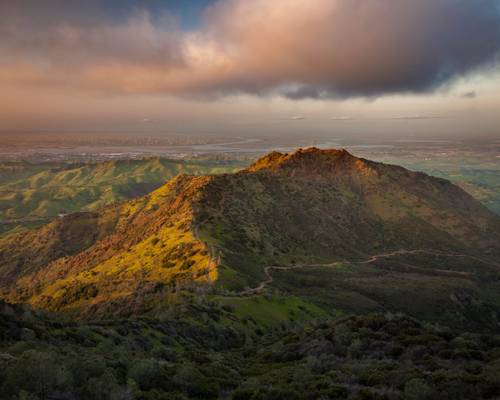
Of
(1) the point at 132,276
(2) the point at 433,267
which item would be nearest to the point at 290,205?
(2) the point at 433,267

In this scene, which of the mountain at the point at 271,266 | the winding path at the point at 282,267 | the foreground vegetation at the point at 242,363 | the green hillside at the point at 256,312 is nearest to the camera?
the foreground vegetation at the point at 242,363

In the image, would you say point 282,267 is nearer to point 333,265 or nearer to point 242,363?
point 333,265

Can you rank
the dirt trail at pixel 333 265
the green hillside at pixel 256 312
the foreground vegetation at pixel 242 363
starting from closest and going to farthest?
the foreground vegetation at pixel 242 363 < the green hillside at pixel 256 312 < the dirt trail at pixel 333 265

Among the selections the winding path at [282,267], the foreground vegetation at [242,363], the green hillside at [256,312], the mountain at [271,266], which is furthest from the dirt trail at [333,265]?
the foreground vegetation at [242,363]

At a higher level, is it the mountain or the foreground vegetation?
the foreground vegetation

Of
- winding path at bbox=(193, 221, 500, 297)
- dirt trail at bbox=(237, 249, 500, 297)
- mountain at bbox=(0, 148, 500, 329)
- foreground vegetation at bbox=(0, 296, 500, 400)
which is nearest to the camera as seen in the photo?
foreground vegetation at bbox=(0, 296, 500, 400)

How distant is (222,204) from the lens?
179750mm

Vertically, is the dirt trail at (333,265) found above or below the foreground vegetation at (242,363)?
below

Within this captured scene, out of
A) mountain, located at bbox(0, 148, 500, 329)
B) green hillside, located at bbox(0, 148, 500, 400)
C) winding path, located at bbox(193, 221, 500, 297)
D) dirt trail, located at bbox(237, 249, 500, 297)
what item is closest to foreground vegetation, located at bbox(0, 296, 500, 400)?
green hillside, located at bbox(0, 148, 500, 400)

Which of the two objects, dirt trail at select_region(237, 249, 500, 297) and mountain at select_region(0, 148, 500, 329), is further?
mountain at select_region(0, 148, 500, 329)

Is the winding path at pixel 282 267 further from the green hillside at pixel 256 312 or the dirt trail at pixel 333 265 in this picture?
the green hillside at pixel 256 312

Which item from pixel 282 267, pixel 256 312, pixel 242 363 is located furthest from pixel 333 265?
pixel 242 363

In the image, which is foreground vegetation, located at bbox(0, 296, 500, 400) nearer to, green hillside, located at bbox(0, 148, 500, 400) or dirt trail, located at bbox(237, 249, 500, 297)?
green hillside, located at bbox(0, 148, 500, 400)

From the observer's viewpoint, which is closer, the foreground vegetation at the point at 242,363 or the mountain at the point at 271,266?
the foreground vegetation at the point at 242,363
